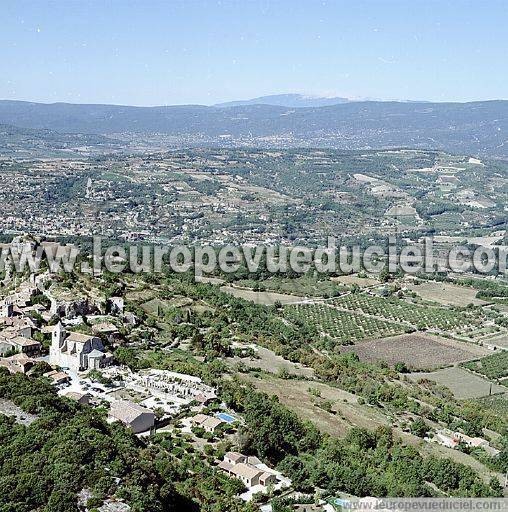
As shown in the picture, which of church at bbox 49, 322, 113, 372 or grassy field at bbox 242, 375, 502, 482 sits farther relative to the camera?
church at bbox 49, 322, 113, 372

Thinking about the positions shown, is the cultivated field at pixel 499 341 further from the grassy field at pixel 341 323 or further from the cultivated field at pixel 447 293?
the cultivated field at pixel 447 293

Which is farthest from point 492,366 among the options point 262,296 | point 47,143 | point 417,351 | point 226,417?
point 47,143

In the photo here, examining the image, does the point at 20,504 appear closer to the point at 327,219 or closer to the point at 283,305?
the point at 283,305

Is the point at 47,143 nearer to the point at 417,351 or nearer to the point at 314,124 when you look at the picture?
the point at 314,124

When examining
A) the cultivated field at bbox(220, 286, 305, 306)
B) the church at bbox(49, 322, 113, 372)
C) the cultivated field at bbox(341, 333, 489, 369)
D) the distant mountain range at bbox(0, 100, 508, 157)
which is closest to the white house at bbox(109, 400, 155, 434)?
the church at bbox(49, 322, 113, 372)

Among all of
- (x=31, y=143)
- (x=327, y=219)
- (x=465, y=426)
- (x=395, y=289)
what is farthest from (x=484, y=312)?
(x=31, y=143)

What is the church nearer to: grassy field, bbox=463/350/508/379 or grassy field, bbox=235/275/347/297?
grassy field, bbox=463/350/508/379
